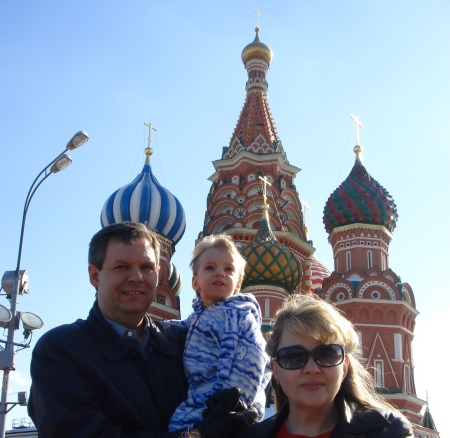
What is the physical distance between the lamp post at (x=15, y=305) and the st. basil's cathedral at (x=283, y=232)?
38.2ft

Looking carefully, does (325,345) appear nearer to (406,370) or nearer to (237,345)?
(237,345)

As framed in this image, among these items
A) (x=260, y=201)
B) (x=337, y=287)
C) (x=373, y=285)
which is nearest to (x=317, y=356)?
(x=373, y=285)

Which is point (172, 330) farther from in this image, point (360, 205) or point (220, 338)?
point (360, 205)

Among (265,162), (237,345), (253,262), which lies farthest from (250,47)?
(237,345)

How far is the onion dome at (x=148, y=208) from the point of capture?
24469mm

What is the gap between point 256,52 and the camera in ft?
96.7

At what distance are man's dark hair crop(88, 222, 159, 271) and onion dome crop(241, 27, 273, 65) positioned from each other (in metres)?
27.4

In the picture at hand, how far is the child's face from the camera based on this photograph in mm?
3250

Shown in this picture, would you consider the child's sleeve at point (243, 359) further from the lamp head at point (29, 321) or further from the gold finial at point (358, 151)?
the gold finial at point (358, 151)

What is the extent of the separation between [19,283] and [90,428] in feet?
19.5

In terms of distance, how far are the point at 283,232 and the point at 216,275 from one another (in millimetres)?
21494

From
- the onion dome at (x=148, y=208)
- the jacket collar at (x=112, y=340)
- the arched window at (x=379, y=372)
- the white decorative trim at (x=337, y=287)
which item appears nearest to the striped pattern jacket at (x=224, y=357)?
the jacket collar at (x=112, y=340)

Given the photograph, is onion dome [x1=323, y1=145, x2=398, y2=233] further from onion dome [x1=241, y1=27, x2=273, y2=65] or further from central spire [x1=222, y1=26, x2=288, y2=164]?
onion dome [x1=241, y1=27, x2=273, y2=65]

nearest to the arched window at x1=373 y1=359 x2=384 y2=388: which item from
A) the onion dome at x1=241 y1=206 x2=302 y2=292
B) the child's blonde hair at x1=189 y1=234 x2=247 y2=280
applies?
the onion dome at x1=241 y1=206 x2=302 y2=292
